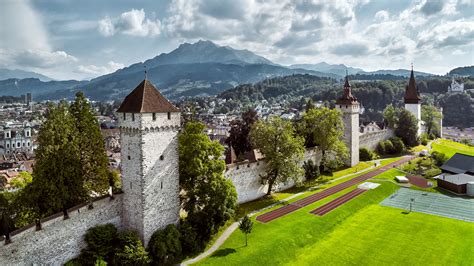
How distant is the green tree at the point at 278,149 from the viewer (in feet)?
127

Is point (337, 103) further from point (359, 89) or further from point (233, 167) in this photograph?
point (359, 89)

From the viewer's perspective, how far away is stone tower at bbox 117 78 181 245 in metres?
25.9

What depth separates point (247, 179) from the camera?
38.2 metres

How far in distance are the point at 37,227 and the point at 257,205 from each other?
67.0 feet

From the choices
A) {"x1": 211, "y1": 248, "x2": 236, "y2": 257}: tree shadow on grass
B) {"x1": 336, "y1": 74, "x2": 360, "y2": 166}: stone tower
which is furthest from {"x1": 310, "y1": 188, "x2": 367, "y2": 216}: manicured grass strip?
{"x1": 336, "y1": 74, "x2": 360, "y2": 166}: stone tower

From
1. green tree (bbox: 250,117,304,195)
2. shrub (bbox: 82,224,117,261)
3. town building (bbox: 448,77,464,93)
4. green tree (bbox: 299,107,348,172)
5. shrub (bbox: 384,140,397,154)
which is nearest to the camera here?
shrub (bbox: 82,224,117,261)

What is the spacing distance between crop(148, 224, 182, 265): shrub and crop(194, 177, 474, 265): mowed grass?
2.23 meters

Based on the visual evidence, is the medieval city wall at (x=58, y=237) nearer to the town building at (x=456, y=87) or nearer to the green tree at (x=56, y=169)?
the green tree at (x=56, y=169)

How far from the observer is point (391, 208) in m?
39.0

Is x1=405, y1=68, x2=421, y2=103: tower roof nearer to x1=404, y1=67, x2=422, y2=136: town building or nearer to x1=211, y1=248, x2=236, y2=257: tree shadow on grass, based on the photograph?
x1=404, y1=67, x2=422, y2=136: town building

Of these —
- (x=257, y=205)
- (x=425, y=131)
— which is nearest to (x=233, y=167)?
(x=257, y=205)

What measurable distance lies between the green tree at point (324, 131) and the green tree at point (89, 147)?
27476 mm

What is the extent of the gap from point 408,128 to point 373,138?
845 centimetres

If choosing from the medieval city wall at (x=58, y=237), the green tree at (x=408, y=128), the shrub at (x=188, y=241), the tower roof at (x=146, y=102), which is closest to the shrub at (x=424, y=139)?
the green tree at (x=408, y=128)
